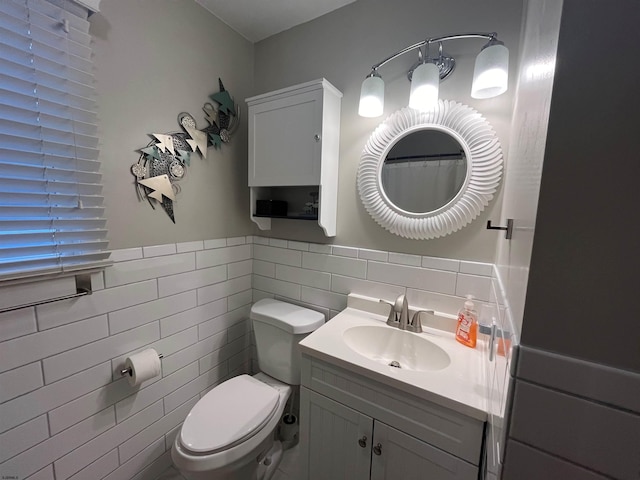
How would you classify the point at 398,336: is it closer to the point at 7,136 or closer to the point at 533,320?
the point at 533,320

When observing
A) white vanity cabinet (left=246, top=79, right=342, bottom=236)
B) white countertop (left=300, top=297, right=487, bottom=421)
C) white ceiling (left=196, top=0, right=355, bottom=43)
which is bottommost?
white countertop (left=300, top=297, right=487, bottom=421)

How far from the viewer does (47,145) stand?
86cm

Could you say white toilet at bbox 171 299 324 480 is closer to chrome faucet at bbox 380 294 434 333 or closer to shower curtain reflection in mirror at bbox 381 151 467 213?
chrome faucet at bbox 380 294 434 333

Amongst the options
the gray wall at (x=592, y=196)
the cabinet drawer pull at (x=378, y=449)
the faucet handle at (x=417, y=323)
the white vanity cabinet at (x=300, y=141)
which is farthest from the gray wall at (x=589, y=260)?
the white vanity cabinet at (x=300, y=141)

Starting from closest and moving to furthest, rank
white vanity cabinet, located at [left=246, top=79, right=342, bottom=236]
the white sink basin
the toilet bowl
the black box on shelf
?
the toilet bowl < the white sink basin < white vanity cabinet, located at [left=246, top=79, right=342, bottom=236] < the black box on shelf

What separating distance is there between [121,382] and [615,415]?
1541 mm

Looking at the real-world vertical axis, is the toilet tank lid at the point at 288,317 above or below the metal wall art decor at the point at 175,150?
below

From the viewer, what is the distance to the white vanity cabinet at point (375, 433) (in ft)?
2.50

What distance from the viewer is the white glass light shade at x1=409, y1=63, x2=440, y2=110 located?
3.17 ft

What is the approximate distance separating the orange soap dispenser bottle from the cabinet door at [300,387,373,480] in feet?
1.66

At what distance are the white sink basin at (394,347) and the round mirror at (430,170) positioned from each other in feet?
1.51

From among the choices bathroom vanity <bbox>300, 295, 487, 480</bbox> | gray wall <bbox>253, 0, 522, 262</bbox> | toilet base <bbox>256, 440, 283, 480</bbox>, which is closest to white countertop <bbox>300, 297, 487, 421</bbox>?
bathroom vanity <bbox>300, 295, 487, 480</bbox>

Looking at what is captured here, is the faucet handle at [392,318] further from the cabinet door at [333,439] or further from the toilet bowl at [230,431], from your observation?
the toilet bowl at [230,431]

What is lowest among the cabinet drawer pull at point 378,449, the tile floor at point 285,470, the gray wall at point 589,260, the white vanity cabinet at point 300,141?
the tile floor at point 285,470
